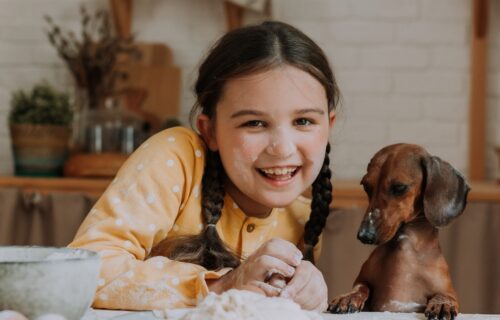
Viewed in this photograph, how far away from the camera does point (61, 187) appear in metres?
2.36

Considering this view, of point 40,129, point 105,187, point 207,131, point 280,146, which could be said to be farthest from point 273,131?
point 40,129

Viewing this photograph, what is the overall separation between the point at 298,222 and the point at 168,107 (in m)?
1.38

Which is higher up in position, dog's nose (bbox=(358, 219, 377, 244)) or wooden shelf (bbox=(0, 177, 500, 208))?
dog's nose (bbox=(358, 219, 377, 244))

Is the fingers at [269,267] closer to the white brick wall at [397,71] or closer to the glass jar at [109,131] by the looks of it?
the glass jar at [109,131]

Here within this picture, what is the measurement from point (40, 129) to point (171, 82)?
47 centimetres

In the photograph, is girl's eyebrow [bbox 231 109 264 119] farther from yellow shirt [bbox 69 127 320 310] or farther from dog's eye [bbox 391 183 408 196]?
dog's eye [bbox 391 183 408 196]

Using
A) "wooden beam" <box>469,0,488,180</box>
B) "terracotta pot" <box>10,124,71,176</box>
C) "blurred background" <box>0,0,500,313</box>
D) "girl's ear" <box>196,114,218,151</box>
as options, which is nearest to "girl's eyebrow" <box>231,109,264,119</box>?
"girl's ear" <box>196,114,218,151</box>

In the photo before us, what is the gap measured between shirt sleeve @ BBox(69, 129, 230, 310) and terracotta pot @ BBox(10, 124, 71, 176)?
1274 millimetres

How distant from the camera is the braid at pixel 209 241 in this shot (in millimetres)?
1113

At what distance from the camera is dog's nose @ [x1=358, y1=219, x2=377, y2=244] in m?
0.84

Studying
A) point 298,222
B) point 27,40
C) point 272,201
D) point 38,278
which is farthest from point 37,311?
point 27,40

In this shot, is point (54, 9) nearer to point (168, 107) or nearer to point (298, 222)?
point (168, 107)

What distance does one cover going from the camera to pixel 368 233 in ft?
2.77

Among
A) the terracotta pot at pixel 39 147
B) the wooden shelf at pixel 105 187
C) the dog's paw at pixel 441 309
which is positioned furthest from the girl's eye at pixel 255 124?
the terracotta pot at pixel 39 147
